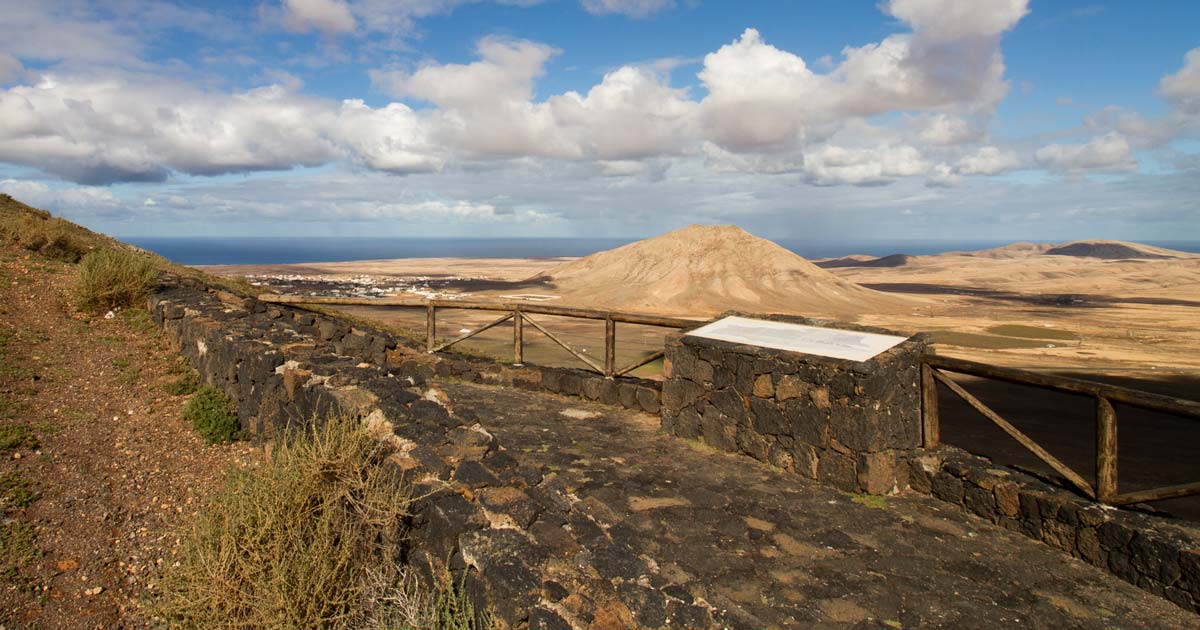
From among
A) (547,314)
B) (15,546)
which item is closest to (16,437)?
(15,546)

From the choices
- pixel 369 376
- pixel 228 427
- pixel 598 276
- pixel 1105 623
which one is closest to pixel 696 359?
pixel 369 376

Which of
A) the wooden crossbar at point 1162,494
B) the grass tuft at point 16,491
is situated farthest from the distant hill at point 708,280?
the grass tuft at point 16,491

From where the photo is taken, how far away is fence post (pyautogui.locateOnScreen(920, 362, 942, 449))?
6.40 meters

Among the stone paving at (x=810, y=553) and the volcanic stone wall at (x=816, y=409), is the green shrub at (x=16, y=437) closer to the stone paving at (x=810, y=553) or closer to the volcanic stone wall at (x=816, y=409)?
the stone paving at (x=810, y=553)

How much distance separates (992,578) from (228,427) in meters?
7.48

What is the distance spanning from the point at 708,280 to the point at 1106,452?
39.1 m

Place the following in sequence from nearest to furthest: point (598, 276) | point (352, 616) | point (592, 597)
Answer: point (592, 597)
point (352, 616)
point (598, 276)

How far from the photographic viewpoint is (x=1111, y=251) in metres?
96.8

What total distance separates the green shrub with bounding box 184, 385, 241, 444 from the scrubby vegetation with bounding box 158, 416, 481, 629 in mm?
3058

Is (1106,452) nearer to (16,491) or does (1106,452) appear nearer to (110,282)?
(16,491)

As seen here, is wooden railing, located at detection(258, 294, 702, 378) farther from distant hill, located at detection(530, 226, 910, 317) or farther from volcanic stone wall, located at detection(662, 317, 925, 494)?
distant hill, located at detection(530, 226, 910, 317)

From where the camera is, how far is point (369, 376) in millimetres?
6527

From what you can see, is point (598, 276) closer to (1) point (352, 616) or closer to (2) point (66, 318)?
(2) point (66, 318)

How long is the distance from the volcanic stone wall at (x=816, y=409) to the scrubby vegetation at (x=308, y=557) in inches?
153
